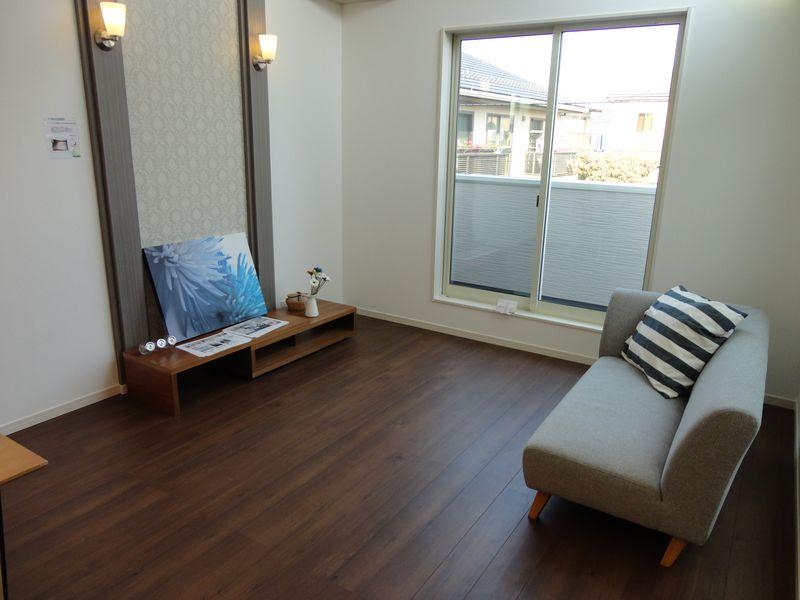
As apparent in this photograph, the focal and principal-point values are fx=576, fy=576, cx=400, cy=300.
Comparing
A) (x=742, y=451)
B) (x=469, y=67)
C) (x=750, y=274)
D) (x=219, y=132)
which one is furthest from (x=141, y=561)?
(x=469, y=67)

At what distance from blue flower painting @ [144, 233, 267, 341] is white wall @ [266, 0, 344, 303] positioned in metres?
0.44

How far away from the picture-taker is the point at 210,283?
12.1ft

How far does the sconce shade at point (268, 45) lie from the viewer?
3697 mm

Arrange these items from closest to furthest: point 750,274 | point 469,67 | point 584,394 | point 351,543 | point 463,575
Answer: point 463,575 < point 351,543 < point 584,394 < point 750,274 < point 469,67

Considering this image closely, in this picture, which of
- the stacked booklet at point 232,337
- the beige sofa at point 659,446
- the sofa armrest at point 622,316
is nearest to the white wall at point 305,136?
the stacked booklet at point 232,337

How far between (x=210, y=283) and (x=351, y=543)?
81.8 inches

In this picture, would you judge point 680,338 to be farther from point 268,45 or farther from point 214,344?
point 268,45

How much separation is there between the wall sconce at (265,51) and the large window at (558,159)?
136 centimetres

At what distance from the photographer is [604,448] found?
2213mm

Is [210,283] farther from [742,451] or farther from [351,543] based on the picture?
[742,451]

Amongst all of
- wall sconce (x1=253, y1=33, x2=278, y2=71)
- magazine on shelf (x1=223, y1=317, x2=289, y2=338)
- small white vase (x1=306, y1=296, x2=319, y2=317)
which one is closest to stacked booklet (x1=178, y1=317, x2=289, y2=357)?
magazine on shelf (x1=223, y1=317, x2=289, y2=338)

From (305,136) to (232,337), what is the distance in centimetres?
171

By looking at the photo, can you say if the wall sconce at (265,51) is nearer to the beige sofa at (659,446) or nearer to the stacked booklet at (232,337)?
the stacked booklet at (232,337)

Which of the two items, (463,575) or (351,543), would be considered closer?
(463,575)
